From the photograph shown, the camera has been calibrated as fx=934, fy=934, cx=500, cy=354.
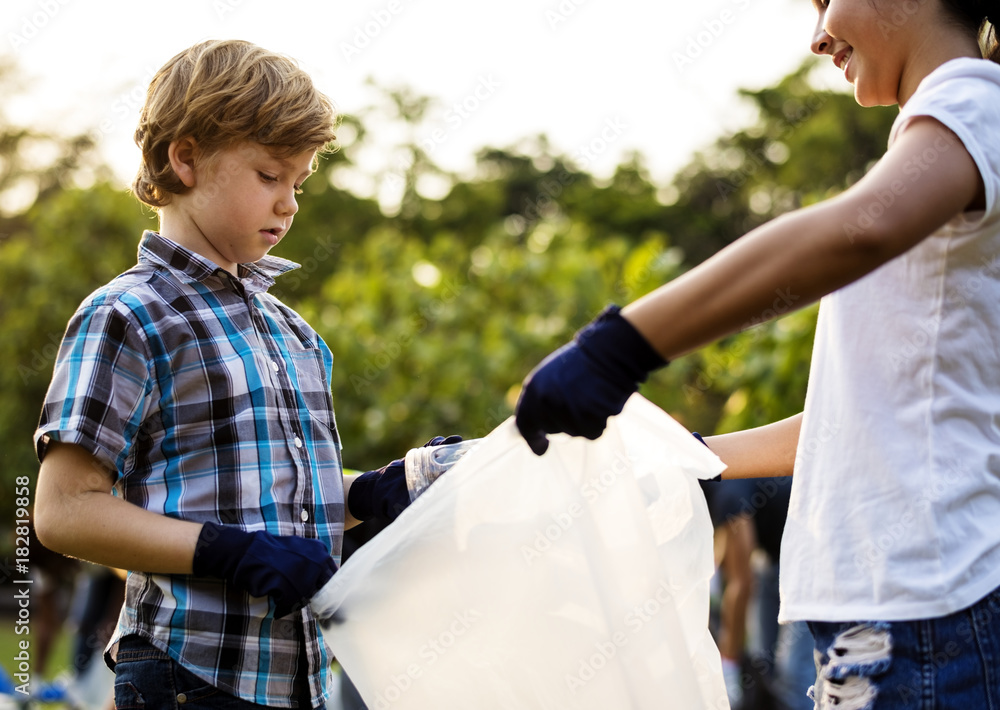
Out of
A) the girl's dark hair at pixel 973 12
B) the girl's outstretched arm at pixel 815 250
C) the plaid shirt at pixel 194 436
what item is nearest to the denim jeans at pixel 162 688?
the plaid shirt at pixel 194 436

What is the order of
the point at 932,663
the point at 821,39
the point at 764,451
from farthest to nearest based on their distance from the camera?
the point at 764,451 → the point at 821,39 → the point at 932,663

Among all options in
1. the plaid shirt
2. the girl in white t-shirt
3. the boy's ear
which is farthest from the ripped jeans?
the boy's ear

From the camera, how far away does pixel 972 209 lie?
101 cm

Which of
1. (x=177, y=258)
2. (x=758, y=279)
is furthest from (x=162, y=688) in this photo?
(x=758, y=279)

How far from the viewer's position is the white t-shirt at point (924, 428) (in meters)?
1.03

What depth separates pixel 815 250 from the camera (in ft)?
3.00

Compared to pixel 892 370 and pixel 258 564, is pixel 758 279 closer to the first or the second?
pixel 892 370

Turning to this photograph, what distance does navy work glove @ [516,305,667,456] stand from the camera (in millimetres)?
964

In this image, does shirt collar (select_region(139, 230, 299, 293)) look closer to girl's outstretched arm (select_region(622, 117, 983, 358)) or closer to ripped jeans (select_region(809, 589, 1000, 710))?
girl's outstretched arm (select_region(622, 117, 983, 358))

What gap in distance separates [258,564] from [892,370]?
2.67 ft

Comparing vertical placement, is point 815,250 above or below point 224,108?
below

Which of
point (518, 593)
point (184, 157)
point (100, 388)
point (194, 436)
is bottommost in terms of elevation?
point (518, 593)

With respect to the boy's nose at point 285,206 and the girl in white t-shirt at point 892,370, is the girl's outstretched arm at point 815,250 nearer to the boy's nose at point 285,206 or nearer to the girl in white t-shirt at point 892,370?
the girl in white t-shirt at point 892,370

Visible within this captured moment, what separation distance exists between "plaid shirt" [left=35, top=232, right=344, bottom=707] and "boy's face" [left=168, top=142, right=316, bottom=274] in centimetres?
5
